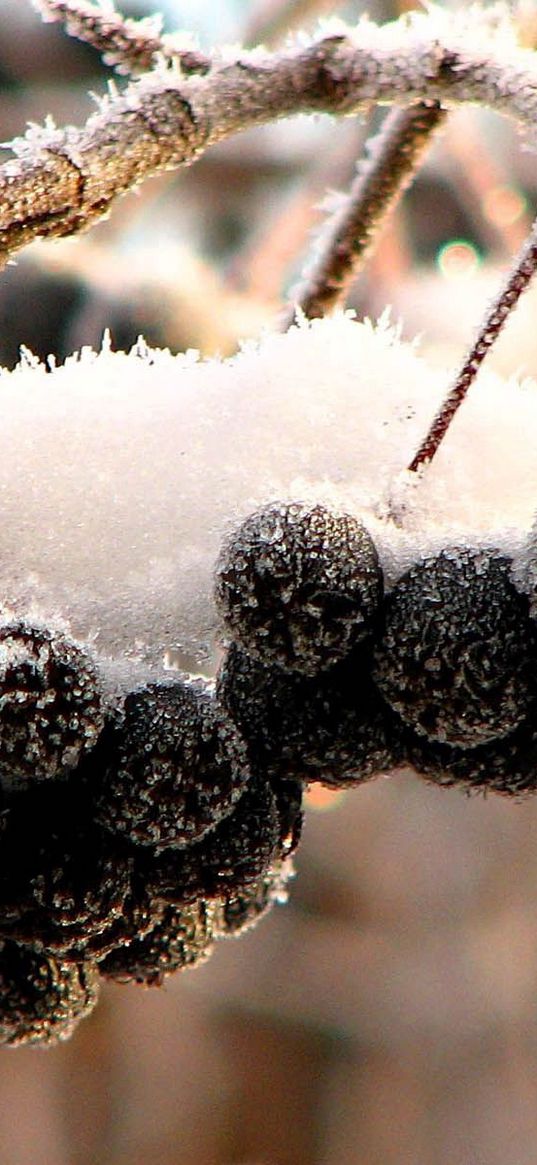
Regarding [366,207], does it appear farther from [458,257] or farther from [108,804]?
[458,257]

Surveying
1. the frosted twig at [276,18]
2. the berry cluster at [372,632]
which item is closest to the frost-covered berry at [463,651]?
the berry cluster at [372,632]

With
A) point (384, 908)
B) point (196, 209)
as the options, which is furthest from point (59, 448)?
point (384, 908)

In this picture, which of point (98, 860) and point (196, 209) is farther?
point (196, 209)

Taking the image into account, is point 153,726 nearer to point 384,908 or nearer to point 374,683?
point 374,683

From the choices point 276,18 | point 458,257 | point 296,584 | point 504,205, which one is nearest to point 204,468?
point 296,584

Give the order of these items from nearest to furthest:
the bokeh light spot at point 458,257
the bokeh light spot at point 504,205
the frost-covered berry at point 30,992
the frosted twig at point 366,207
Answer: the frost-covered berry at point 30,992
the frosted twig at point 366,207
the bokeh light spot at point 504,205
the bokeh light spot at point 458,257

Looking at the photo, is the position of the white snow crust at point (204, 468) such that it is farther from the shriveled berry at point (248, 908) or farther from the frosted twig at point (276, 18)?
the frosted twig at point (276, 18)

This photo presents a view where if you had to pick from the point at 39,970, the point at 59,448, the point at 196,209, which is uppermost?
the point at 196,209
